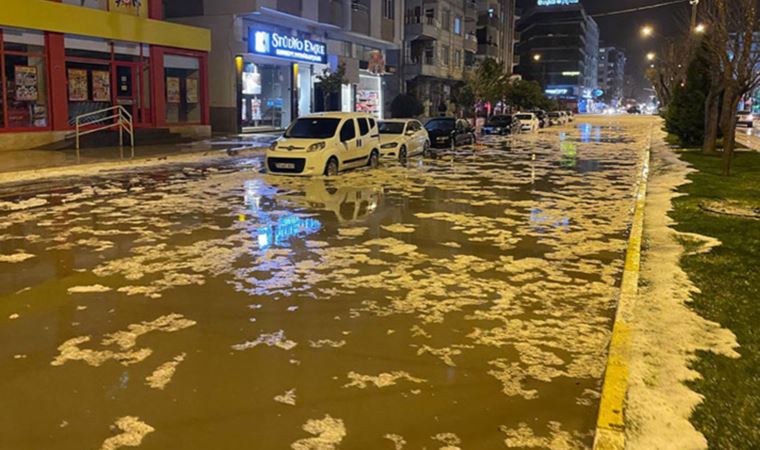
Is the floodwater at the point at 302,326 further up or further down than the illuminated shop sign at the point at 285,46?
further down

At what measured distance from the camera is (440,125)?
3356 centimetres

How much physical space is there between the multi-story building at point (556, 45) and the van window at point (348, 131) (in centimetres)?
15380

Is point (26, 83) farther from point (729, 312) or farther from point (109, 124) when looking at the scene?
point (729, 312)

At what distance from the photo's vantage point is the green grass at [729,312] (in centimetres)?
447

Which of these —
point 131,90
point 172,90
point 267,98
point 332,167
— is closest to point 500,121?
point 267,98

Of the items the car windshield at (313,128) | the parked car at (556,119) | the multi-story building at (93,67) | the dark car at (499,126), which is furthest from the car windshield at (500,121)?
the car windshield at (313,128)

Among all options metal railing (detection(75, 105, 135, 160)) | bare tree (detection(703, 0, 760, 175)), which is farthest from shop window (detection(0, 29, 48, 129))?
bare tree (detection(703, 0, 760, 175))

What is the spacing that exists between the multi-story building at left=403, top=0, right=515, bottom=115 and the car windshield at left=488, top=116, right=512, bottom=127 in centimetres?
1315

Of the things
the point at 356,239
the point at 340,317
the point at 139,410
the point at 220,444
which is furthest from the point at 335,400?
the point at 356,239

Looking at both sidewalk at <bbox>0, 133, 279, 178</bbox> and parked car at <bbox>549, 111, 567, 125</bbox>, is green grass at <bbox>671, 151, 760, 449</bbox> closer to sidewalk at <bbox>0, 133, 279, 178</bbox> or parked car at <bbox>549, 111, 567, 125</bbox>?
sidewalk at <bbox>0, 133, 279, 178</bbox>

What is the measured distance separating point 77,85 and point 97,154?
5382 mm

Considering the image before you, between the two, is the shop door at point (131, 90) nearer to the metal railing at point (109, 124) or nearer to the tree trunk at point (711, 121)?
the metal railing at point (109, 124)

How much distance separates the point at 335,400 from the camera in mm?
4988

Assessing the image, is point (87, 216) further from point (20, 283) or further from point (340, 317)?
point (340, 317)
